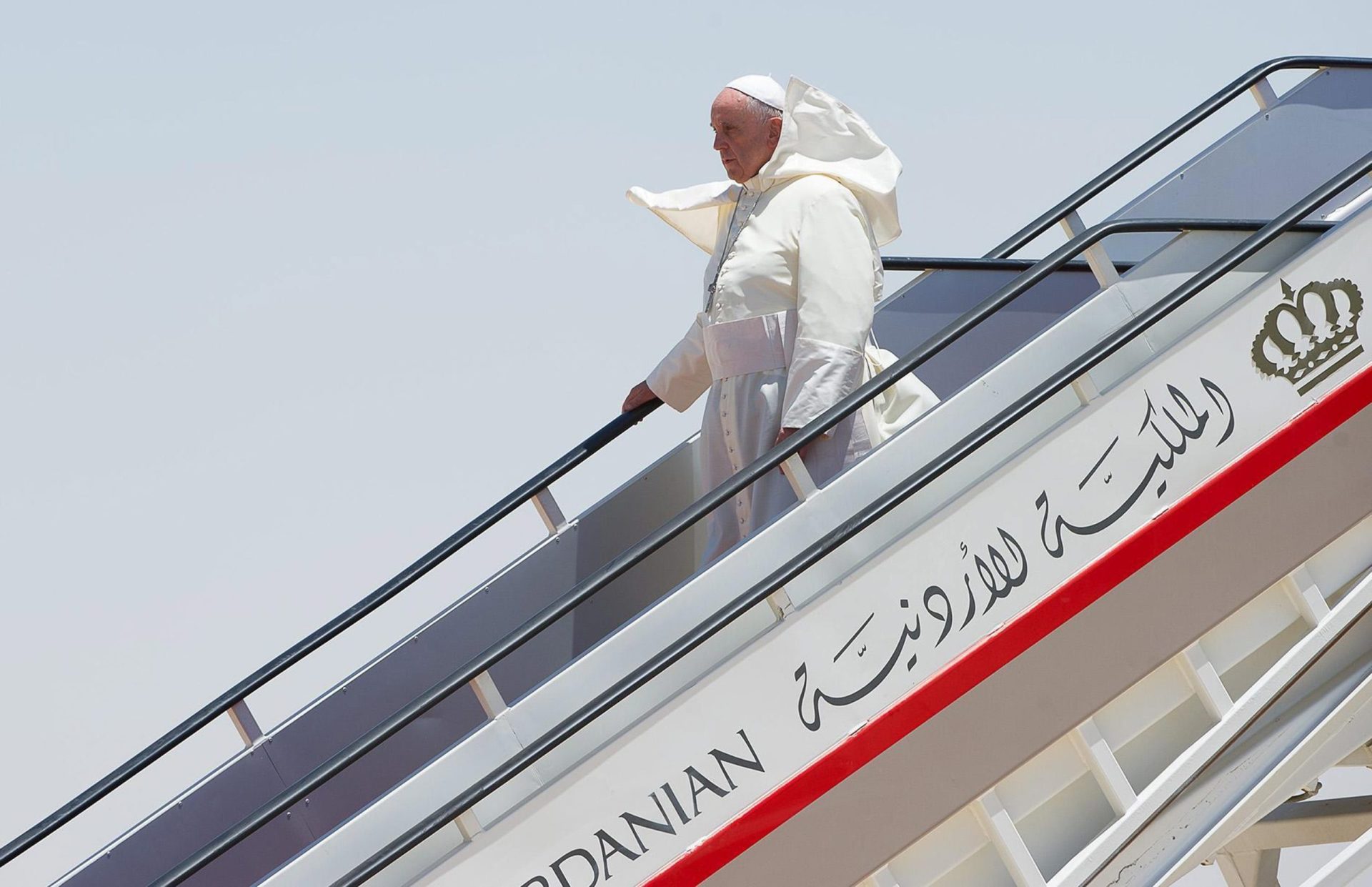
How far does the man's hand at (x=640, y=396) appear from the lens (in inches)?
160

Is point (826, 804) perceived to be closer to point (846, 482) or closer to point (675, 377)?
point (846, 482)

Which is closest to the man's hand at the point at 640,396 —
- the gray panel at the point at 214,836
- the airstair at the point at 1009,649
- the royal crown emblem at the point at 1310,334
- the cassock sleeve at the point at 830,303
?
the cassock sleeve at the point at 830,303

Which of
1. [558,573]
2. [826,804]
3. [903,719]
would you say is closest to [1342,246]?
[903,719]

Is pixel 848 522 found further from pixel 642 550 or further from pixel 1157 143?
pixel 1157 143

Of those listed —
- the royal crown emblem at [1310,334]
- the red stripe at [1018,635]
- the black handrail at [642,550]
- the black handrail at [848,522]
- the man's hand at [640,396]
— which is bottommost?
the red stripe at [1018,635]

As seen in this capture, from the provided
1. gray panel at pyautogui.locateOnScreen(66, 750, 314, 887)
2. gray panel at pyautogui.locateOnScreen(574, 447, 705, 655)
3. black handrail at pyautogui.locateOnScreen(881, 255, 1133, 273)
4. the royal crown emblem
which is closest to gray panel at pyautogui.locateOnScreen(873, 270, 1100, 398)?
black handrail at pyautogui.locateOnScreen(881, 255, 1133, 273)

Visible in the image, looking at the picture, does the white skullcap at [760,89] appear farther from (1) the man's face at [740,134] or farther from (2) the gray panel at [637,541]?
(2) the gray panel at [637,541]

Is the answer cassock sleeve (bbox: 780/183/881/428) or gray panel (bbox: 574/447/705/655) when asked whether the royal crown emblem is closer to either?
cassock sleeve (bbox: 780/183/881/428)

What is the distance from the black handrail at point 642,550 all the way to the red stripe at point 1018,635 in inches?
18.5

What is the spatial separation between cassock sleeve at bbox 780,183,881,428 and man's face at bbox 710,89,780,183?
201mm

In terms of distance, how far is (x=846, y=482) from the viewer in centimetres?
309

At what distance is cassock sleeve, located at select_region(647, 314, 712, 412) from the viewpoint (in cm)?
395

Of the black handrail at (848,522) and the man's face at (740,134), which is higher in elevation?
A: the man's face at (740,134)

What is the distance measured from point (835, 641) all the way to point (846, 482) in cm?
37
